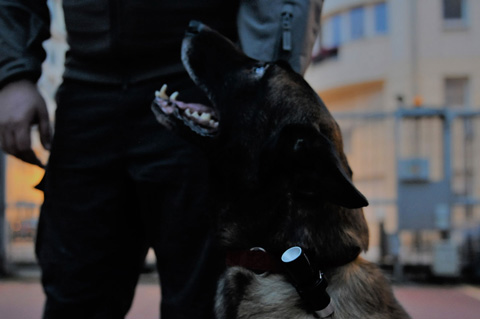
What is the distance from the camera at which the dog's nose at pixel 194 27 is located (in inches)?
67.3

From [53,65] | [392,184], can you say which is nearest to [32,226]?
[53,65]

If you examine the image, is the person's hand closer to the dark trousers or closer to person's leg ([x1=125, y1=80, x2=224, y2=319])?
the dark trousers

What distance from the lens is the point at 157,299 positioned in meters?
5.23

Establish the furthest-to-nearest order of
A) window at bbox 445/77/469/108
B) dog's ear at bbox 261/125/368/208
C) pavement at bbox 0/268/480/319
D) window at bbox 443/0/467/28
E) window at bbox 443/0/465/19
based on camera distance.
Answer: window at bbox 443/0/465/19 → window at bbox 443/0/467/28 → window at bbox 445/77/469/108 → pavement at bbox 0/268/480/319 → dog's ear at bbox 261/125/368/208

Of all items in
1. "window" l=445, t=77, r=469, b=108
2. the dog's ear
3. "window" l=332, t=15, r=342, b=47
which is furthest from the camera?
"window" l=332, t=15, r=342, b=47

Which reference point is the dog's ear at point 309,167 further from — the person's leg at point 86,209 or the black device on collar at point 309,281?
the person's leg at point 86,209

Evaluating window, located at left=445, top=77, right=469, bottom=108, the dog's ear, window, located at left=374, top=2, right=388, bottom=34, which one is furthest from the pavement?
window, located at left=374, top=2, right=388, bottom=34

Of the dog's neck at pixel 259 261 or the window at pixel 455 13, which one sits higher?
the window at pixel 455 13

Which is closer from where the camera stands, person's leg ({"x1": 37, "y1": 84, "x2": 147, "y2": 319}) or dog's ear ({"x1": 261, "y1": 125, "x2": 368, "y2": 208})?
dog's ear ({"x1": 261, "y1": 125, "x2": 368, "y2": 208})

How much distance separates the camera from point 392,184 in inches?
250

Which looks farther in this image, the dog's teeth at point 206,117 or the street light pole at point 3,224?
the street light pole at point 3,224

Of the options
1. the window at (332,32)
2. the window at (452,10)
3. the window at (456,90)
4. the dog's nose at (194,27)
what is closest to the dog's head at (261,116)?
the dog's nose at (194,27)

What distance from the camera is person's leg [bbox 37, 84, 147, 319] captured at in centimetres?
175

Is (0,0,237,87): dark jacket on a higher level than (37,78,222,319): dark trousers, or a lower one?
higher
